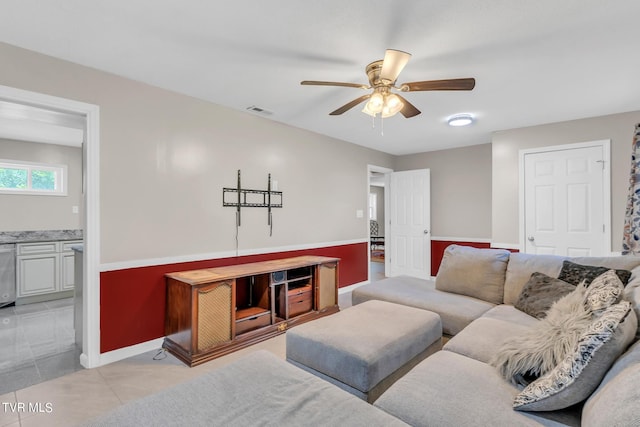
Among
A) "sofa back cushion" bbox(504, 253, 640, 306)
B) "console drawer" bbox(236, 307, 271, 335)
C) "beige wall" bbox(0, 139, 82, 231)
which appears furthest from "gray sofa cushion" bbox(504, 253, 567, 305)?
"beige wall" bbox(0, 139, 82, 231)

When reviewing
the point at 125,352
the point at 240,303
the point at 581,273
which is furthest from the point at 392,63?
the point at 125,352

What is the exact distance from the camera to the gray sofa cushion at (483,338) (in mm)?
1703

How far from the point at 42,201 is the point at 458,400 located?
6213 millimetres

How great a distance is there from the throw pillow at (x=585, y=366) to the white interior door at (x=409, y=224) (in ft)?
14.6

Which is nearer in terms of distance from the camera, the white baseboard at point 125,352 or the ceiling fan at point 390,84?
the ceiling fan at point 390,84

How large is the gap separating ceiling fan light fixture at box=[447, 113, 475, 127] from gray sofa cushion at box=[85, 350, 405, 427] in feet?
11.1

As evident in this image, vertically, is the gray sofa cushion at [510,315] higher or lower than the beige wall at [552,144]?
lower

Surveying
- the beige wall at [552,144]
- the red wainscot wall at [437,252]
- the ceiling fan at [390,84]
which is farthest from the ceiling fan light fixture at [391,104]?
the red wainscot wall at [437,252]

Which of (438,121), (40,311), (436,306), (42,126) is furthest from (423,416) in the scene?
(42,126)

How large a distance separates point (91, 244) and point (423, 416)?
2617mm

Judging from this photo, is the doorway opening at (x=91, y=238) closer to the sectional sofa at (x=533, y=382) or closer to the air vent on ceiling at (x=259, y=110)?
the air vent on ceiling at (x=259, y=110)

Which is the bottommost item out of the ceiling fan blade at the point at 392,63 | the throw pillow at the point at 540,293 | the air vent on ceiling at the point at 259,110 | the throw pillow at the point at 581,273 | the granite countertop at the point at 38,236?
the throw pillow at the point at 540,293

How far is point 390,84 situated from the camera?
2250mm

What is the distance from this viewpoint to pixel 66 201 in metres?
5.15
